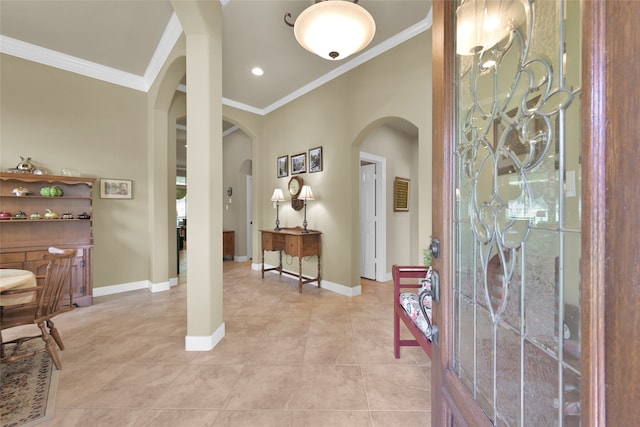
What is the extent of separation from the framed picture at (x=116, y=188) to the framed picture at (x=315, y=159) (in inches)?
109

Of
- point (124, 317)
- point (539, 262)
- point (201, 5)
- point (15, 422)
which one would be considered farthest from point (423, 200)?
point (124, 317)

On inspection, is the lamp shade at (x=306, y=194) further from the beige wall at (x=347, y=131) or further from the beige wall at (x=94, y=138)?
the beige wall at (x=94, y=138)

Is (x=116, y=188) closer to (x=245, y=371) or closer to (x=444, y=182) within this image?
(x=245, y=371)

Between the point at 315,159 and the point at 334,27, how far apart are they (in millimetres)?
2318

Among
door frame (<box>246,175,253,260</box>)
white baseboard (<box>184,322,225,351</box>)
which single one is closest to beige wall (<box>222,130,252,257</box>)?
door frame (<box>246,175,253,260</box>)

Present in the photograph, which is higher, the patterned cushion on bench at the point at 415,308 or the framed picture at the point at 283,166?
the framed picture at the point at 283,166

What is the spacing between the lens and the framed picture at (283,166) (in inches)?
182

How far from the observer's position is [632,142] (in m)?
0.33

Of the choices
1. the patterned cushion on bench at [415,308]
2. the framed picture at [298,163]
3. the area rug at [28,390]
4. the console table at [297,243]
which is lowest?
the area rug at [28,390]

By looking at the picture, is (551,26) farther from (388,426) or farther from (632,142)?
(388,426)

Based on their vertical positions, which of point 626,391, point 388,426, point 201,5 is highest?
point 201,5

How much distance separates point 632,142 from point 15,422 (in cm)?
271

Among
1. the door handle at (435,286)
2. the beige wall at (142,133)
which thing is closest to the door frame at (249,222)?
the beige wall at (142,133)

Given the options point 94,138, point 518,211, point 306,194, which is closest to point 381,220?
point 306,194
